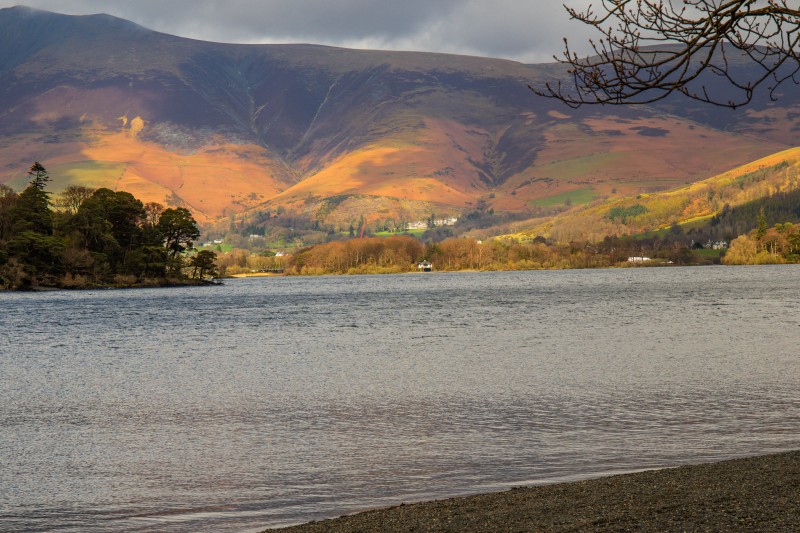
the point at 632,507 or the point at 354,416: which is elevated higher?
the point at 632,507

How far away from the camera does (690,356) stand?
55.1m

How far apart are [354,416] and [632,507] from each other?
64.8 ft

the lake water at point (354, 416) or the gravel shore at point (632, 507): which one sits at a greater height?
the gravel shore at point (632, 507)

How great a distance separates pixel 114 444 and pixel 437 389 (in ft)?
58.5

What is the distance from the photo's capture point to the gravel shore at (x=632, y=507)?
49.0 ft

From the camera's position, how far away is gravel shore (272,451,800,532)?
14945mm

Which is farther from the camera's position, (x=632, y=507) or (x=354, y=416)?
(x=354, y=416)

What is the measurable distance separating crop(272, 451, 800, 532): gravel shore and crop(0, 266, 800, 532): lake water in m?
2.57

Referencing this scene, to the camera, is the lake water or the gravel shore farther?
the lake water

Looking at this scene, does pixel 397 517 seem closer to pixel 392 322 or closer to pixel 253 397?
pixel 253 397

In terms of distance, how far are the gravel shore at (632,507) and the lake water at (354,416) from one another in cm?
257

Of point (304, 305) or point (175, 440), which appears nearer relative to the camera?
point (175, 440)

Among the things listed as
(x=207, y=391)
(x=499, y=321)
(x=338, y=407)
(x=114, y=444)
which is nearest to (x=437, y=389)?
(x=338, y=407)

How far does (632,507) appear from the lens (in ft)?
54.0
